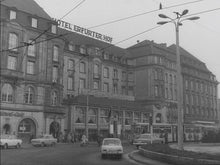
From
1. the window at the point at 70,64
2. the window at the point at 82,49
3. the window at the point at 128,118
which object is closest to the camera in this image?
the window at the point at 70,64

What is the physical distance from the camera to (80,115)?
205 ft

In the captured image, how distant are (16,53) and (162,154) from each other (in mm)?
35726

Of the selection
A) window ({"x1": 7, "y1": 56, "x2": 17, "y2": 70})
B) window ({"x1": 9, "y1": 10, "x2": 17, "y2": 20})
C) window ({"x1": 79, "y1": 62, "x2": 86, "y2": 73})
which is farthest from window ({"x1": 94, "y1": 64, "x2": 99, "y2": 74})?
window ({"x1": 9, "y1": 10, "x2": 17, "y2": 20})

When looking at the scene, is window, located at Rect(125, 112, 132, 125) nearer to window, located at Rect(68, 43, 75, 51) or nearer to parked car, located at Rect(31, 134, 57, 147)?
window, located at Rect(68, 43, 75, 51)

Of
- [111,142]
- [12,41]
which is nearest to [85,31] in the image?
[12,41]

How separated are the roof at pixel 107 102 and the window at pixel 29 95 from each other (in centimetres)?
894

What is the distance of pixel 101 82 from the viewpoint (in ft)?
246

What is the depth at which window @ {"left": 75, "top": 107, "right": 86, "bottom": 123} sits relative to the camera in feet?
203

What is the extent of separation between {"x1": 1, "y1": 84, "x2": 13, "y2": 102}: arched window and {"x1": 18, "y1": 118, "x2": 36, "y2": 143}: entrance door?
13.6 ft

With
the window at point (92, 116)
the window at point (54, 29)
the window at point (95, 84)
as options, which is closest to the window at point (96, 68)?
the window at point (95, 84)

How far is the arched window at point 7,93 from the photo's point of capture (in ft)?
166

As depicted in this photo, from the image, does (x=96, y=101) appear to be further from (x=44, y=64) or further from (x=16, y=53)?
(x=16, y=53)

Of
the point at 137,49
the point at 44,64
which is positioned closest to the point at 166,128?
the point at 44,64

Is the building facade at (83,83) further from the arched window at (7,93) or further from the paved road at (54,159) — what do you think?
the paved road at (54,159)
